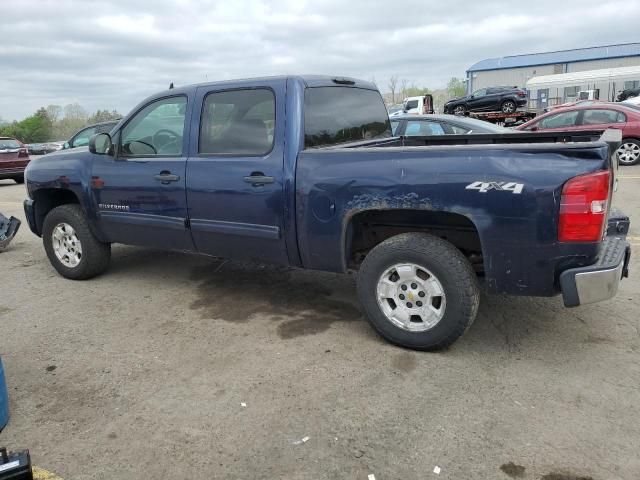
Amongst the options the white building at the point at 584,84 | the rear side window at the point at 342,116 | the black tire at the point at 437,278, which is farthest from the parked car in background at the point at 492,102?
the black tire at the point at 437,278

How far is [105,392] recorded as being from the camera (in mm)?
3236

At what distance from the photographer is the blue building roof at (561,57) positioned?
5794 centimetres

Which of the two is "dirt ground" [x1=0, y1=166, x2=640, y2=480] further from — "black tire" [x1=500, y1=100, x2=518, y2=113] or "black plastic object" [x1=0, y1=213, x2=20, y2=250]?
"black tire" [x1=500, y1=100, x2=518, y2=113]

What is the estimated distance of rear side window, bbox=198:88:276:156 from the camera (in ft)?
13.2

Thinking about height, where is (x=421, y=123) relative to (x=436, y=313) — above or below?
above

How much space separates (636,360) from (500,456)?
58.2 inches

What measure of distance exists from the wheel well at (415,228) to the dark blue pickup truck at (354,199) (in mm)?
11

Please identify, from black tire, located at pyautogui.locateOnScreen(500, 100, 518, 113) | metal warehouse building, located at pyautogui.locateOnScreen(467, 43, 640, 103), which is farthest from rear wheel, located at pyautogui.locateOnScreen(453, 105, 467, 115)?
metal warehouse building, located at pyautogui.locateOnScreen(467, 43, 640, 103)

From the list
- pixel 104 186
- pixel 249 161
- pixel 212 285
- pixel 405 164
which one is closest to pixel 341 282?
pixel 212 285

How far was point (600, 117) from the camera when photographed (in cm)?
1245

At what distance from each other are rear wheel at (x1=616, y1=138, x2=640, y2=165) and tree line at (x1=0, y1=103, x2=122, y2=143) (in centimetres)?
3832

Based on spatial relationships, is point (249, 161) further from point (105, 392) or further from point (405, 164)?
point (105, 392)

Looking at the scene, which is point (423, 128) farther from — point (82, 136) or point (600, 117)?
point (82, 136)

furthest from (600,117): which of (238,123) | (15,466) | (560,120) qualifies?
(15,466)
